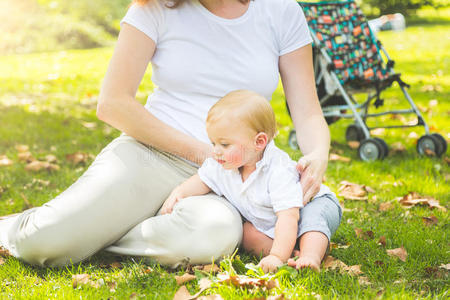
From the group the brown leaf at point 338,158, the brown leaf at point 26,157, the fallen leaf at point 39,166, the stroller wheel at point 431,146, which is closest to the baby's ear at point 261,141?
the brown leaf at point 338,158

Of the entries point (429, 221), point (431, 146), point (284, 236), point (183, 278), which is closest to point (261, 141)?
point (284, 236)

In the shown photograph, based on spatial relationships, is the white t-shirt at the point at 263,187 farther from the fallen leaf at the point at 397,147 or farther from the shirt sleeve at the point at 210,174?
the fallen leaf at the point at 397,147

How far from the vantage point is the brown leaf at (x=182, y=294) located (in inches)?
76.7

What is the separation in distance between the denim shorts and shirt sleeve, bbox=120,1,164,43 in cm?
104

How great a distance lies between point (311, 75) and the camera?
2.72 m

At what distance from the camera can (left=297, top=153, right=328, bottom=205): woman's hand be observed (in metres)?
2.31

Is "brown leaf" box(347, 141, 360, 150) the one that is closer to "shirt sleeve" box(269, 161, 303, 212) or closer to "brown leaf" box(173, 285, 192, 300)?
"shirt sleeve" box(269, 161, 303, 212)

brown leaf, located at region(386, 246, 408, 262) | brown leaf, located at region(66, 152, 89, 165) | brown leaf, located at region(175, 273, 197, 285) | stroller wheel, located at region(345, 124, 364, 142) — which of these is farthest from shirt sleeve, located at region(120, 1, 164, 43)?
stroller wheel, located at region(345, 124, 364, 142)

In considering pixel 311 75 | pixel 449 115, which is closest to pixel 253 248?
pixel 311 75

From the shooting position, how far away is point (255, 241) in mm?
2381

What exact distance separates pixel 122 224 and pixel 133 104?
54cm

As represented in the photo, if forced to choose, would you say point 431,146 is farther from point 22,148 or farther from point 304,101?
point 22,148

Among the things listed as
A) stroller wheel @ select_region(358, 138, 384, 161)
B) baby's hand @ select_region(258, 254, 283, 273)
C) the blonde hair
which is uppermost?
the blonde hair

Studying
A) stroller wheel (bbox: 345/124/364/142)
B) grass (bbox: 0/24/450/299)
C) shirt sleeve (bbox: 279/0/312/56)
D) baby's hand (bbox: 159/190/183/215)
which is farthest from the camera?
stroller wheel (bbox: 345/124/364/142)
